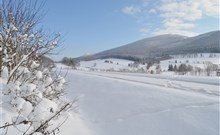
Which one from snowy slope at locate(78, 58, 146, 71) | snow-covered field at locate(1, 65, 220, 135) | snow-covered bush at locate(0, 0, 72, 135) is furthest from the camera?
snowy slope at locate(78, 58, 146, 71)

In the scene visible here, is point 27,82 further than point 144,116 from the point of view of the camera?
No

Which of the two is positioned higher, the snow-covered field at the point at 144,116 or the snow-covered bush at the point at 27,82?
the snow-covered bush at the point at 27,82

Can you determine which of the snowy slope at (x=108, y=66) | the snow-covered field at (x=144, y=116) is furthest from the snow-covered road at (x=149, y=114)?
the snowy slope at (x=108, y=66)

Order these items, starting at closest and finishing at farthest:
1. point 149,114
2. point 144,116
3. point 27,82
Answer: point 27,82 → point 144,116 → point 149,114

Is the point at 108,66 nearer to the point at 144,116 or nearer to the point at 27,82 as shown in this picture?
the point at 144,116

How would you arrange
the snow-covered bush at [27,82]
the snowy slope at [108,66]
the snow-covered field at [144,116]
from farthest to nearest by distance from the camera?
the snowy slope at [108,66] → the snow-covered field at [144,116] → the snow-covered bush at [27,82]

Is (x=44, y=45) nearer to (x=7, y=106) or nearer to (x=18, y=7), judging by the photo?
(x=18, y=7)

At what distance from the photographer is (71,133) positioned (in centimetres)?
482

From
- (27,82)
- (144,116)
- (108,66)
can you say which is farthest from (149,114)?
(108,66)

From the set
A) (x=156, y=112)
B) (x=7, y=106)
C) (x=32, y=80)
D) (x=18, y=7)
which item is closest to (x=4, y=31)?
(x=18, y=7)

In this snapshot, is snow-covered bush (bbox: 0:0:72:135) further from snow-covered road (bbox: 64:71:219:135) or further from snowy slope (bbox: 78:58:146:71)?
snowy slope (bbox: 78:58:146:71)

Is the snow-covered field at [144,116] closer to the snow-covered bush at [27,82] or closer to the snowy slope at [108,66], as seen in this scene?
the snow-covered bush at [27,82]

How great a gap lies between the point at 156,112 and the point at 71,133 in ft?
7.35

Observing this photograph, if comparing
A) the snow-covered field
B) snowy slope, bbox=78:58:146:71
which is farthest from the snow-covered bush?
snowy slope, bbox=78:58:146:71
